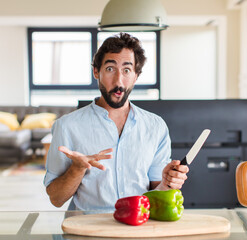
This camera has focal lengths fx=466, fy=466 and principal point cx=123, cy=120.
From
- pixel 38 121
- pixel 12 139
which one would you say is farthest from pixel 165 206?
pixel 38 121

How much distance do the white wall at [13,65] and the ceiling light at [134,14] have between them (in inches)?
246

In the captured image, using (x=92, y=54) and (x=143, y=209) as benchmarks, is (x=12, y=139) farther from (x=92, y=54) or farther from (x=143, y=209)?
(x=143, y=209)

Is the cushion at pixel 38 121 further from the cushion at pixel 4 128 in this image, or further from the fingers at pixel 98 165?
the fingers at pixel 98 165

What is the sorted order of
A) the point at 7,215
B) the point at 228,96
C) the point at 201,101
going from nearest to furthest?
the point at 7,215, the point at 201,101, the point at 228,96

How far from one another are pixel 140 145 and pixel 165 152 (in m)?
0.13

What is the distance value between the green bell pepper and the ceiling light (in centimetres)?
193

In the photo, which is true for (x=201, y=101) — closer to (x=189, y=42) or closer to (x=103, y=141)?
(x=103, y=141)

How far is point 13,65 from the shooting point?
9203 mm

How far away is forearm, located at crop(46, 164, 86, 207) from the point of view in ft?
5.57

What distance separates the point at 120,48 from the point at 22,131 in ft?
19.7

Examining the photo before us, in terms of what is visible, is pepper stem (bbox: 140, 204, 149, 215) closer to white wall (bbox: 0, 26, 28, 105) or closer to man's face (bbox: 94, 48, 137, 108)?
man's face (bbox: 94, 48, 137, 108)

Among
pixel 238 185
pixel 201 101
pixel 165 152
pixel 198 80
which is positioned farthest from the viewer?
pixel 198 80

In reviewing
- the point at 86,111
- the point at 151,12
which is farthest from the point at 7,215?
the point at 151,12

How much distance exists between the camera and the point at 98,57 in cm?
195
